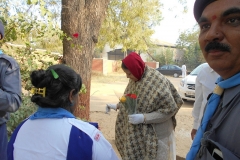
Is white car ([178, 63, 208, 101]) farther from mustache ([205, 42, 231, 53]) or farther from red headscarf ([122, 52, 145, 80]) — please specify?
mustache ([205, 42, 231, 53])

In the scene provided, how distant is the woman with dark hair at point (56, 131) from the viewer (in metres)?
1.26

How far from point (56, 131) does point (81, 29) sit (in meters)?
3.14

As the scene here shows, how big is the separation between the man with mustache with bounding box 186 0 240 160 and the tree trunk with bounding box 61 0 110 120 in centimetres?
320

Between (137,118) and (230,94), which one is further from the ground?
(230,94)

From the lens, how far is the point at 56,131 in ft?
4.23

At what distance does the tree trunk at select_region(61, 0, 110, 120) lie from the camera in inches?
162

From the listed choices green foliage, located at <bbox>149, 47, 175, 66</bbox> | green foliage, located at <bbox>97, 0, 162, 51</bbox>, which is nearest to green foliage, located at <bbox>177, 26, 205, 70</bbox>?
green foliage, located at <bbox>149, 47, 175, 66</bbox>

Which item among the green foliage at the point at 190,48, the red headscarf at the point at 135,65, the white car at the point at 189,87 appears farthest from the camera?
the green foliage at the point at 190,48

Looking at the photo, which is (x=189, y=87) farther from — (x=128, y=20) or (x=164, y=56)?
(x=164, y=56)

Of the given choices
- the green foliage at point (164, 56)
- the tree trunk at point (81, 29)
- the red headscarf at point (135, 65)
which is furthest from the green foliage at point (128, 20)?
the green foliage at point (164, 56)

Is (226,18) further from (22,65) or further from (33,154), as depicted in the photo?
(22,65)

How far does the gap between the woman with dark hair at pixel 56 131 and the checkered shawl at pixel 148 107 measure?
1.28 meters

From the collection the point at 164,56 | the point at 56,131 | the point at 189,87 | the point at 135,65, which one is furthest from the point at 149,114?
the point at 164,56

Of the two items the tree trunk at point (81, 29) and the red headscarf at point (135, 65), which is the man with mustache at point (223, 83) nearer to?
the red headscarf at point (135, 65)
